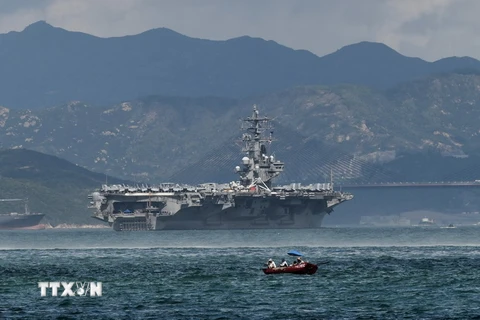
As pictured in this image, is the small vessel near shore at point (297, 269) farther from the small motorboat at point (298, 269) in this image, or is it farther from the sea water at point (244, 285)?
the sea water at point (244, 285)

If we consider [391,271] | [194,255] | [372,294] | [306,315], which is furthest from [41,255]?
[306,315]

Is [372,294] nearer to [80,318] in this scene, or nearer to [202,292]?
[202,292]

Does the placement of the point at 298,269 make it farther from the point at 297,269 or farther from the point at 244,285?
the point at 244,285

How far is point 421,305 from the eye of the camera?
285 ft

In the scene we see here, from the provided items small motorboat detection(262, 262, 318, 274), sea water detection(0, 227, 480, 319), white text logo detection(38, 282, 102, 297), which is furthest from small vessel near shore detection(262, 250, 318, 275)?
white text logo detection(38, 282, 102, 297)

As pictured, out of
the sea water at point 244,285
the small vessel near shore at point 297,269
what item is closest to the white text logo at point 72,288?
the sea water at point 244,285

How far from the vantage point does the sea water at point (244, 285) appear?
83438 mm

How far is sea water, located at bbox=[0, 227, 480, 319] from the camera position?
83438 mm

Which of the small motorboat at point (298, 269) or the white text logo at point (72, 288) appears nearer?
the white text logo at point (72, 288)

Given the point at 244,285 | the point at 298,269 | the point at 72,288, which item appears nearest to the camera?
the point at 72,288

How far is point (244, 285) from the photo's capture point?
101 metres

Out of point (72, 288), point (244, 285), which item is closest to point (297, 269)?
point (244, 285)

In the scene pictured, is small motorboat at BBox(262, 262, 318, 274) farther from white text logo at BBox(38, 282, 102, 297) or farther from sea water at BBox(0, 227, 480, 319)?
white text logo at BBox(38, 282, 102, 297)

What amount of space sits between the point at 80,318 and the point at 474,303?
24234 mm
